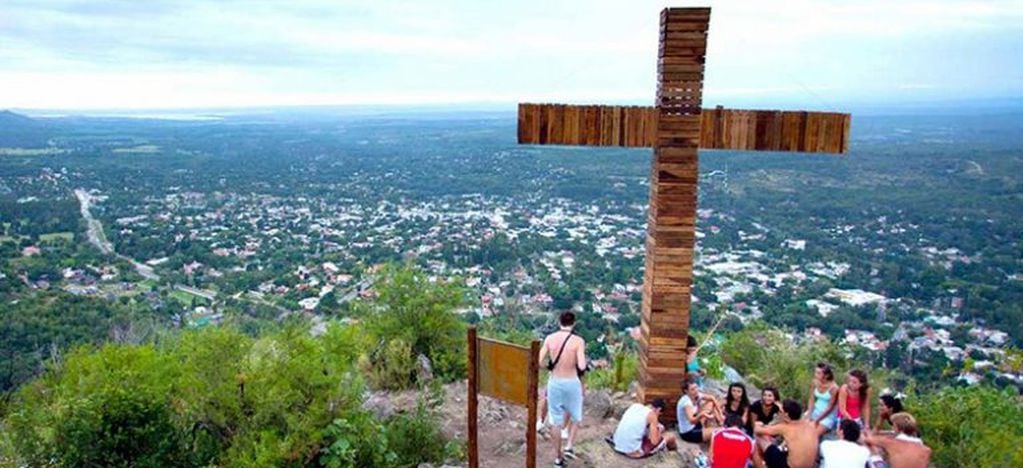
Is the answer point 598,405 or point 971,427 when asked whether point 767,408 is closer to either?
point 598,405

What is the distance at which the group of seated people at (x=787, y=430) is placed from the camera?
511 cm

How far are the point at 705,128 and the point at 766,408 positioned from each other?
250cm

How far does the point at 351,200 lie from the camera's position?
2061 inches

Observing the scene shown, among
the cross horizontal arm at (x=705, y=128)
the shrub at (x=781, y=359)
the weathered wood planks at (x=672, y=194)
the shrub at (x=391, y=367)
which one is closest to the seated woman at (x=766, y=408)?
the weathered wood planks at (x=672, y=194)

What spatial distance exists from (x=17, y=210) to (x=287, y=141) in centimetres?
6456

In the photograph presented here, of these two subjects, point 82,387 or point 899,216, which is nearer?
point 82,387

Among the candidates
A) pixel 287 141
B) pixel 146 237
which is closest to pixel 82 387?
pixel 146 237

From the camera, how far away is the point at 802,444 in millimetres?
5383

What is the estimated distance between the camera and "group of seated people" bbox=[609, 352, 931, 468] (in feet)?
16.8

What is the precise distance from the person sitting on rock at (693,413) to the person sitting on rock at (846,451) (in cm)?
114

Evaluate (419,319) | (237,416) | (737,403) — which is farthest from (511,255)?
(237,416)

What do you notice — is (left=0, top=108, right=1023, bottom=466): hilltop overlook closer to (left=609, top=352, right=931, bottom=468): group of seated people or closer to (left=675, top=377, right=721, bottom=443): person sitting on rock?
(left=609, top=352, right=931, bottom=468): group of seated people

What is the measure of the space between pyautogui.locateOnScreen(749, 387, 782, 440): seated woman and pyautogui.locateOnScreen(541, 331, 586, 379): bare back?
1.74m

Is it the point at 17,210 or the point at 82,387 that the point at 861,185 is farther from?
the point at 17,210
